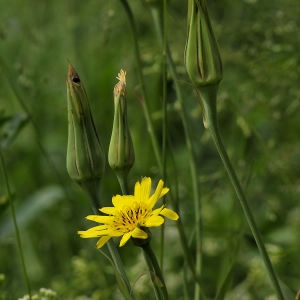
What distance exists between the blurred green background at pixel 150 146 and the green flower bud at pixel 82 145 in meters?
0.34

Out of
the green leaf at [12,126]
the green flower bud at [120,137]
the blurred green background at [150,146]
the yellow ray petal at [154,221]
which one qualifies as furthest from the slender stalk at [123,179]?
the green leaf at [12,126]

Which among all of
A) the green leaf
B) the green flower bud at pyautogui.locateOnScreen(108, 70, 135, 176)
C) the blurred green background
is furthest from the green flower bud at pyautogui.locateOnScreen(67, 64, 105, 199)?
the green leaf

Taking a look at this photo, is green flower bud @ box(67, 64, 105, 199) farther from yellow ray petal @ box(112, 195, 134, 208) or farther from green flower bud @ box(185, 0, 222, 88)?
green flower bud @ box(185, 0, 222, 88)

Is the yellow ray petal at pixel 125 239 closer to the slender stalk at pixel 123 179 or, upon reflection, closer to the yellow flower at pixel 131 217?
the yellow flower at pixel 131 217

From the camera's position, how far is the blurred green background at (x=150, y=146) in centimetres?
195

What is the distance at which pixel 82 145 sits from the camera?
1.15 metres

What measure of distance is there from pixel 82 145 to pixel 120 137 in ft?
0.20

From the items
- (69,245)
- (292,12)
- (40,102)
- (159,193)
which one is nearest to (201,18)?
(159,193)

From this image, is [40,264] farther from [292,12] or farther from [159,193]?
[159,193]

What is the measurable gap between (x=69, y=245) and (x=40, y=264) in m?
0.12

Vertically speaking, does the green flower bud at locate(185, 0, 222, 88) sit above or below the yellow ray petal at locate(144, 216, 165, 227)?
above

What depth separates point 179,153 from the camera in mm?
2924

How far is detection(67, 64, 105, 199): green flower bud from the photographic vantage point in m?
1.14

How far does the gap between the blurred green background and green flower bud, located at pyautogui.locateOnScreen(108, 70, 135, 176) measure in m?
0.33
